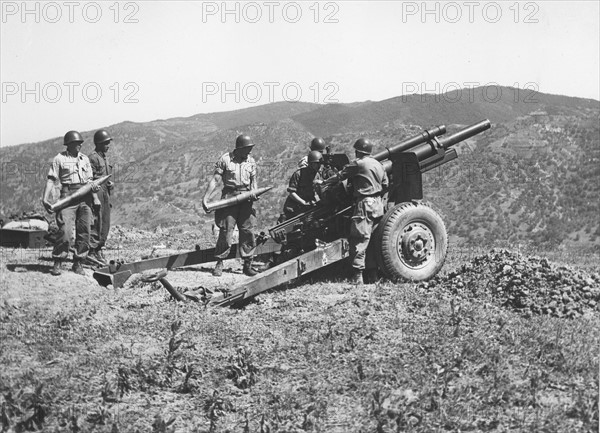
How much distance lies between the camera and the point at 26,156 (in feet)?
173

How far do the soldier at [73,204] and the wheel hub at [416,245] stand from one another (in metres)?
4.27

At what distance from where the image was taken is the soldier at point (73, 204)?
8.89 metres

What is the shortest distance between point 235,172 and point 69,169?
2.25 meters

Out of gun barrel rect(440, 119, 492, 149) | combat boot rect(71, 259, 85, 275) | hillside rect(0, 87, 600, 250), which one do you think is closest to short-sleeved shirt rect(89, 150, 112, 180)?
combat boot rect(71, 259, 85, 275)

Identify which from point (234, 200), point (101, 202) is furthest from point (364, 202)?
point (101, 202)

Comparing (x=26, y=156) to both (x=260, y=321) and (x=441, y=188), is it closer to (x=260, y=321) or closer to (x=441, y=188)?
(x=441, y=188)

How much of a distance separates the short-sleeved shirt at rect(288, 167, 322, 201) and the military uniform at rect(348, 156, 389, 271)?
2.23 metres

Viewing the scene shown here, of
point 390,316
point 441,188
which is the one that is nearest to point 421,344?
point 390,316

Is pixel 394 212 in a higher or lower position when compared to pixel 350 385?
higher

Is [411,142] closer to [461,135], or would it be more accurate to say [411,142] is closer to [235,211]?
[461,135]

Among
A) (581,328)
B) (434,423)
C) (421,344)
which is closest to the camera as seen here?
(434,423)

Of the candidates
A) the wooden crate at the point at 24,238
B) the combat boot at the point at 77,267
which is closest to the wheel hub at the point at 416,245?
the combat boot at the point at 77,267

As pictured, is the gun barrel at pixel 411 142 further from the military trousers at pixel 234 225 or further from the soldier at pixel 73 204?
the soldier at pixel 73 204

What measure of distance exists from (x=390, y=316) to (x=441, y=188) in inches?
926
